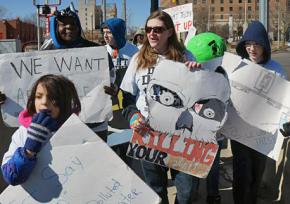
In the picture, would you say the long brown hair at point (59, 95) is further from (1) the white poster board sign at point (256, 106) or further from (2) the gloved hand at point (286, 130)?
(2) the gloved hand at point (286, 130)

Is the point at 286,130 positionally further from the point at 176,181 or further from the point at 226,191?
the point at 226,191

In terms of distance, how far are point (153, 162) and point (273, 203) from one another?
1.81 meters

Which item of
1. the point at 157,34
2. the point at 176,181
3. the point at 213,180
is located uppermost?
the point at 157,34

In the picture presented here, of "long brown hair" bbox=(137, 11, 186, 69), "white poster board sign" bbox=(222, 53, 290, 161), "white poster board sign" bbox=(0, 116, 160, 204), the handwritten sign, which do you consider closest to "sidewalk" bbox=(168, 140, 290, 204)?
"white poster board sign" bbox=(222, 53, 290, 161)

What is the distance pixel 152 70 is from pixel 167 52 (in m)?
0.17

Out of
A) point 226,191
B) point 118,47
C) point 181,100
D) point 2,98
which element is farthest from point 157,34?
point 226,191

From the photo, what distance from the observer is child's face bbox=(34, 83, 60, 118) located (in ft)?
8.22

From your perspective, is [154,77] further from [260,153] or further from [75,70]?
[260,153]

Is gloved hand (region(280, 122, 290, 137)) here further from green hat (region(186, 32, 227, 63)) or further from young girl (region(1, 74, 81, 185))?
young girl (region(1, 74, 81, 185))

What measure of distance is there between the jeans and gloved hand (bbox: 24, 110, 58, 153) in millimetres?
1898

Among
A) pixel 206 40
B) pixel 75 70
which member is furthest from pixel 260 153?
pixel 75 70

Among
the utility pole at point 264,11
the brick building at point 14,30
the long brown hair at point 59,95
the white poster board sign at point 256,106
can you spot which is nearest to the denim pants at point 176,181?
the white poster board sign at point 256,106

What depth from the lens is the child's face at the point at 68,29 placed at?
11.6ft

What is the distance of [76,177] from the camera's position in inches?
94.7
